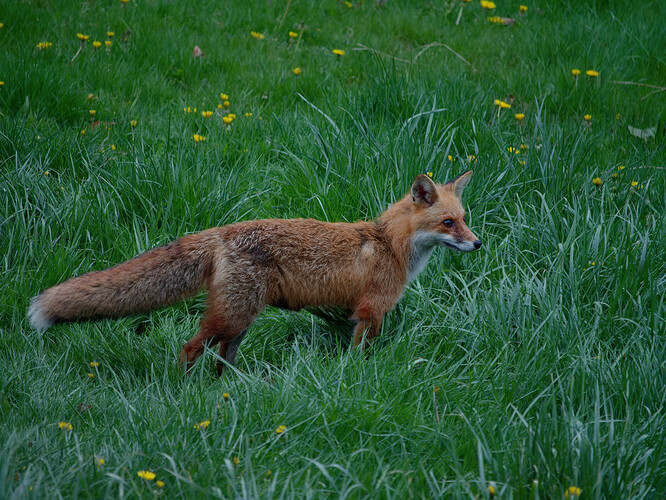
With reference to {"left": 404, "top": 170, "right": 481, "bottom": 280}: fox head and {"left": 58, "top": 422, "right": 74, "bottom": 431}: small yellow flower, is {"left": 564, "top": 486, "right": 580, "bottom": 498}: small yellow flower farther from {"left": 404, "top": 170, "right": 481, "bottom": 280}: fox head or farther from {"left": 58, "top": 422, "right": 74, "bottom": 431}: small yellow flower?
{"left": 58, "top": 422, "right": 74, "bottom": 431}: small yellow flower

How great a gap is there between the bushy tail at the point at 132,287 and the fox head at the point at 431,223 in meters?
1.59

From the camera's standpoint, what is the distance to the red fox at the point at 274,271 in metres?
3.89

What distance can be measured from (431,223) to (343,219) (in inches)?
41.9

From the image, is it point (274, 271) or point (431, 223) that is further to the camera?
point (431, 223)

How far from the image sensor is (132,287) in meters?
3.91

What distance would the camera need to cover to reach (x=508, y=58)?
8.23m

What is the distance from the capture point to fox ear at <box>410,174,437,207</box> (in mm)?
4548

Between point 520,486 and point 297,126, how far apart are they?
4.52 m

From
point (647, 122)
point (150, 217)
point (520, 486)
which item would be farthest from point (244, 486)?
point (647, 122)

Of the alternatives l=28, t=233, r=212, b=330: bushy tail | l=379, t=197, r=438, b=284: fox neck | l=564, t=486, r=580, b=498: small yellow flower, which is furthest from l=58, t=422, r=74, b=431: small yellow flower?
l=379, t=197, r=438, b=284: fox neck

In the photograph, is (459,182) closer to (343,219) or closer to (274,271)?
(343,219)

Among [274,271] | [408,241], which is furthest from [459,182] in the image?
[274,271]

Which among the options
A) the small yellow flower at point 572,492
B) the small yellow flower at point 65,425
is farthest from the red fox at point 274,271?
the small yellow flower at point 572,492

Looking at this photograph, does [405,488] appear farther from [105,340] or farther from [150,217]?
[150,217]
